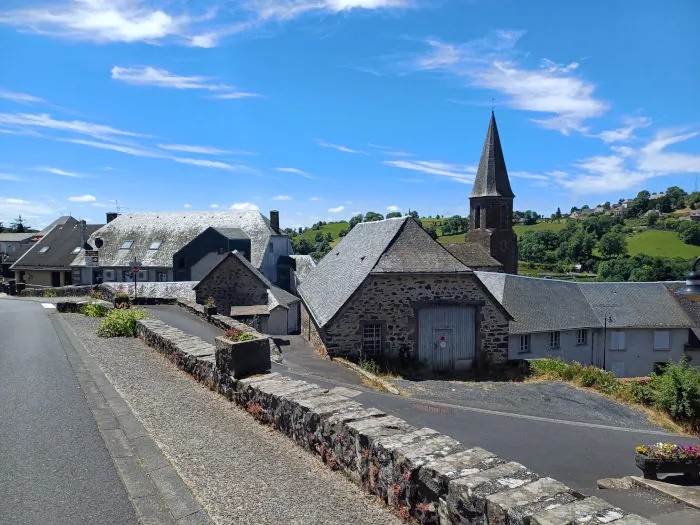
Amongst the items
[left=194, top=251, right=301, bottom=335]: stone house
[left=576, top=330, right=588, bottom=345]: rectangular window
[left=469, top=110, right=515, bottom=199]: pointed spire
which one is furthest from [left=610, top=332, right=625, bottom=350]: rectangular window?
[left=469, top=110, right=515, bottom=199]: pointed spire

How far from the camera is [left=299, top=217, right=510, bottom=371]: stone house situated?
60.0 ft

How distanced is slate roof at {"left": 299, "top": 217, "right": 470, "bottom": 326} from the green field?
8210 cm

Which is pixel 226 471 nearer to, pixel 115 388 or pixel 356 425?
pixel 356 425

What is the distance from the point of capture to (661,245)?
9750 cm

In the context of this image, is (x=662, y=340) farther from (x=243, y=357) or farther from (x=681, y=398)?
(x=243, y=357)

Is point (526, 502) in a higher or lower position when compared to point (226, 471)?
higher

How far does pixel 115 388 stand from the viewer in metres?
7.66

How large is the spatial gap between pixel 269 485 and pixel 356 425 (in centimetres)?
91

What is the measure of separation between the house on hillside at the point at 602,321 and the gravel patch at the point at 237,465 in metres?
23.1

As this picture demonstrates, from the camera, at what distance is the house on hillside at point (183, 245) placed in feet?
141

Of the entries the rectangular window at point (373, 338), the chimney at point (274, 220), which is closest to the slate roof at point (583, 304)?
the rectangular window at point (373, 338)

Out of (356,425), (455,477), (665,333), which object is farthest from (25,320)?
(665,333)

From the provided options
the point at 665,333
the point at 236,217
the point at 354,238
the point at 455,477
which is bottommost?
the point at 665,333

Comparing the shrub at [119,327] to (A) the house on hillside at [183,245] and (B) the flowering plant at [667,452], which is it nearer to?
(B) the flowering plant at [667,452]
